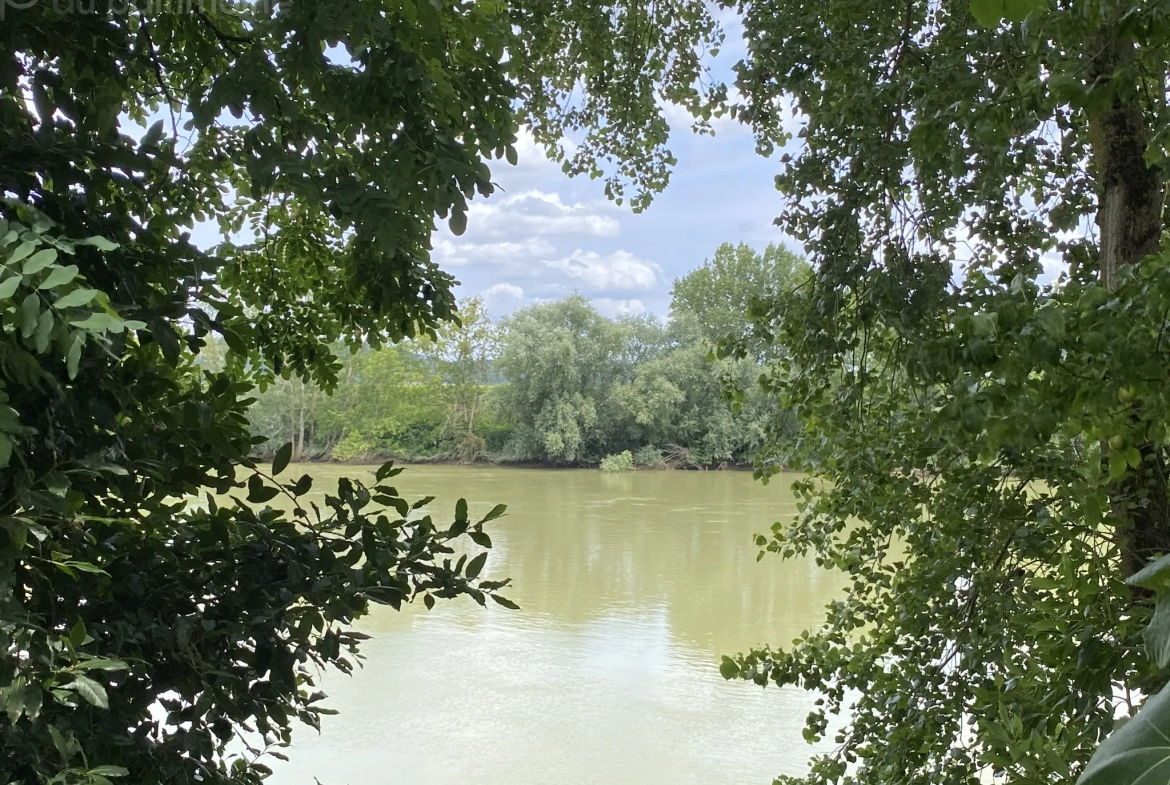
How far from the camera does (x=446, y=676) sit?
17.3 ft

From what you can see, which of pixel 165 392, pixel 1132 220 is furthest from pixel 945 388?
pixel 165 392

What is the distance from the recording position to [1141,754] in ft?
0.87

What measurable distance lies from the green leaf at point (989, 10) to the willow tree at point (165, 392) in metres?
0.62

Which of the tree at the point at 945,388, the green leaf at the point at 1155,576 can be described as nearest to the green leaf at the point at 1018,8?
the green leaf at the point at 1155,576

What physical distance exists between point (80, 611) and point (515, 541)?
748 centimetres

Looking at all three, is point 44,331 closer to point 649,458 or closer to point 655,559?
point 655,559

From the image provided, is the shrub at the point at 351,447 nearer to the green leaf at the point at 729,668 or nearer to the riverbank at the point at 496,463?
the riverbank at the point at 496,463

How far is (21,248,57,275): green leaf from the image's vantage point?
672mm

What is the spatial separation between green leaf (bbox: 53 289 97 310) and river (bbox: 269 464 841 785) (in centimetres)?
390

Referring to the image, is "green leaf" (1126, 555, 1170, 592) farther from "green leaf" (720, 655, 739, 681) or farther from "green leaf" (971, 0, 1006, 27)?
"green leaf" (720, 655, 739, 681)

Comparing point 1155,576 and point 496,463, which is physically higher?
point 1155,576

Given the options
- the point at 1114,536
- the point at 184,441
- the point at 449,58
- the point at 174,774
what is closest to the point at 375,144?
the point at 449,58

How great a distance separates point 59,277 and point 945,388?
60.4 inches

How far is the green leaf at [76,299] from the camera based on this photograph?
67 centimetres
